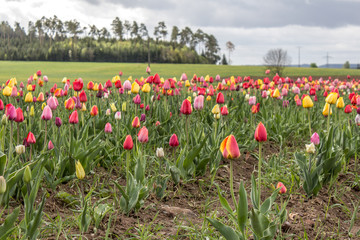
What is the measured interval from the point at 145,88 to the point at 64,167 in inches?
93.3

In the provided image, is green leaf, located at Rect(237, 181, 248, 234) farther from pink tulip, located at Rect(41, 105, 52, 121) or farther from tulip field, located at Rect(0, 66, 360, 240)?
pink tulip, located at Rect(41, 105, 52, 121)

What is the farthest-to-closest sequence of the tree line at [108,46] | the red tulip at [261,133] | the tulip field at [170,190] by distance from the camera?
the tree line at [108,46], the tulip field at [170,190], the red tulip at [261,133]

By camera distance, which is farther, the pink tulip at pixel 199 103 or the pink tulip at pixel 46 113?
the pink tulip at pixel 199 103

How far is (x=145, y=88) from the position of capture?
5875 millimetres

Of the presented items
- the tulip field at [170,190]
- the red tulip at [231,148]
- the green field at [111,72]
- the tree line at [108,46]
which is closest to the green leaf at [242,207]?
the tulip field at [170,190]

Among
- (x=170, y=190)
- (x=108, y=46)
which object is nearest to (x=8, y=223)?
(x=170, y=190)

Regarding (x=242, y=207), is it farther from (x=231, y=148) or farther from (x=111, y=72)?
(x=111, y=72)

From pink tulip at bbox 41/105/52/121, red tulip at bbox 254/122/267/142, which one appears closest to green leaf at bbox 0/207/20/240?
red tulip at bbox 254/122/267/142

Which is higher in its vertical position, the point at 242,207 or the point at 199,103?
the point at 199,103

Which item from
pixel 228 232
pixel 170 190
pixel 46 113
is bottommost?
pixel 170 190

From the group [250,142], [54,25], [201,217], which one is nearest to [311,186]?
[201,217]

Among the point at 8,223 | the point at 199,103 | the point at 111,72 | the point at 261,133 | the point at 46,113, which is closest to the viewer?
the point at 8,223

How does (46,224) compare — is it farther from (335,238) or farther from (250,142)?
(250,142)

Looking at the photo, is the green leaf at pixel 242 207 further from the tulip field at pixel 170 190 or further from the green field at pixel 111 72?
the green field at pixel 111 72
